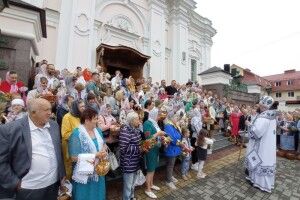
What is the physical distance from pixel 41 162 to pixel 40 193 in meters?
0.37

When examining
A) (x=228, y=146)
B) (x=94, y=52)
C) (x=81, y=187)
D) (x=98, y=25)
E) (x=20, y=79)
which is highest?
(x=98, y=25)

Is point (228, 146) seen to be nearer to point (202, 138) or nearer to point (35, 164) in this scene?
point (202, 138)

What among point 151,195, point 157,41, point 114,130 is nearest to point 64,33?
point 157,41

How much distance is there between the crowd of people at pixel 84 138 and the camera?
2.40 meters

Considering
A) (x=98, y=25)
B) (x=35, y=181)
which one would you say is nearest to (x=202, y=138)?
(x=35, y=181)

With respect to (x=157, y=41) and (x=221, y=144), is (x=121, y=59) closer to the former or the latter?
(x=157, y=41)

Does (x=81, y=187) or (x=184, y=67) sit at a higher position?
(x=184, y=67)

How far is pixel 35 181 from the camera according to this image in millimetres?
2457

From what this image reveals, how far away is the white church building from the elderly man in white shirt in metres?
5.68

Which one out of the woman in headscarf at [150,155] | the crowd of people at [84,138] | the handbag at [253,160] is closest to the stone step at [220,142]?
the crowd of people at [84,138]

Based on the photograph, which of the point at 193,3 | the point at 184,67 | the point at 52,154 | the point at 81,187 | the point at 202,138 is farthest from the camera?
the point at 193,3

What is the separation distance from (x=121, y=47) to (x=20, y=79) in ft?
21.8

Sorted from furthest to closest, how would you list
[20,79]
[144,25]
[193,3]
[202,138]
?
1. [193,3]
2. [144,25]
3. [20,79]
4. [202,138]

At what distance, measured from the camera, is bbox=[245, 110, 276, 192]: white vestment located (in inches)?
230
